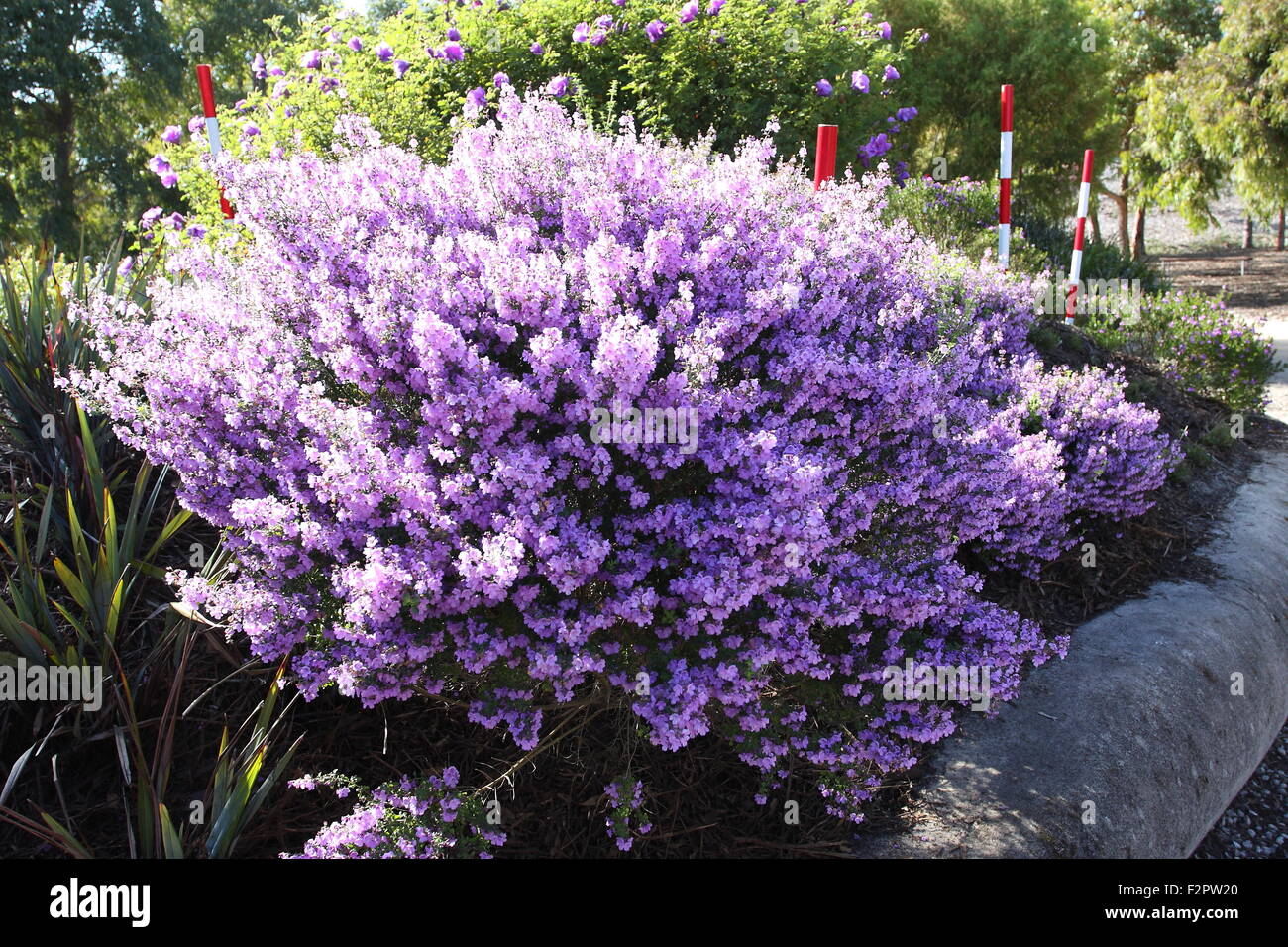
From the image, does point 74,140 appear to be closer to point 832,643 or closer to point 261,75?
Answer: point 261,75

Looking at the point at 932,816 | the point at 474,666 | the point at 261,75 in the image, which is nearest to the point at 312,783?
the point at 474,666

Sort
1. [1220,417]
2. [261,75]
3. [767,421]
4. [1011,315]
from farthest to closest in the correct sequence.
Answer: [261,75] < [1220,417] < [1011,315] < [767,421]

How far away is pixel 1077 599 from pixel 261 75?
729 cm

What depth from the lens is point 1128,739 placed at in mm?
3496

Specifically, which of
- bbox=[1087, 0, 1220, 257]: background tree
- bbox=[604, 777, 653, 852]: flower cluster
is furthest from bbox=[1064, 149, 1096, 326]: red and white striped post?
bbox=[1087, 0, 1220, 257]: background tree

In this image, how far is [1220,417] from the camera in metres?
7.12

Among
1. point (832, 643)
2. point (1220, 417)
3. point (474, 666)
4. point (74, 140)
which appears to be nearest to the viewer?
point (474, 666)

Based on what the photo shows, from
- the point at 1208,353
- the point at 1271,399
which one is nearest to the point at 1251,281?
the point at 1271,399
